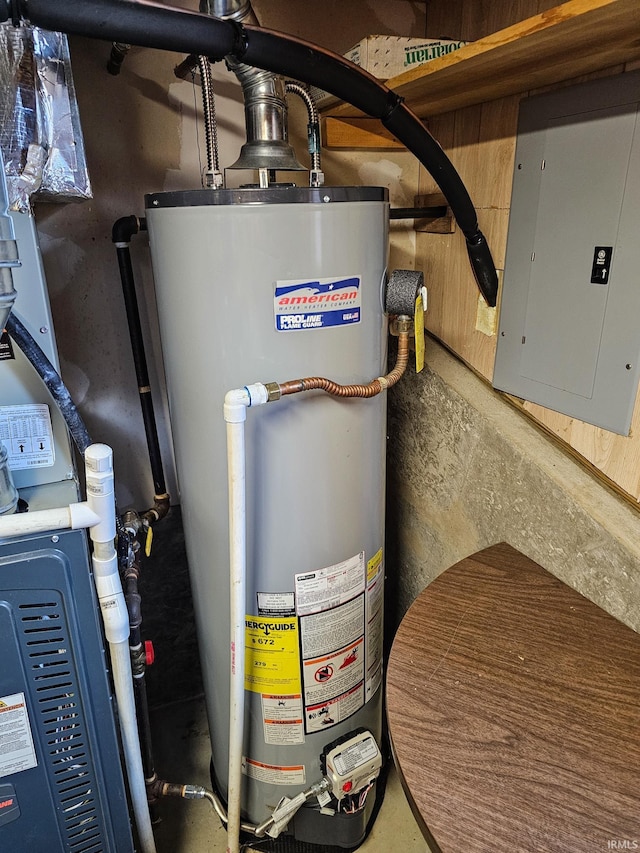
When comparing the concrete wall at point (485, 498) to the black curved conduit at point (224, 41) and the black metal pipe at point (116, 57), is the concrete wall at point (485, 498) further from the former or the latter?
the black metal pipe at point (116, 57)

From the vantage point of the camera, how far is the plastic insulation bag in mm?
856

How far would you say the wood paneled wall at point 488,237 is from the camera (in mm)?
1058

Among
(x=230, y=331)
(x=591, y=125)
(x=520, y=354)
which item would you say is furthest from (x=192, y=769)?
(x=591, y=125)

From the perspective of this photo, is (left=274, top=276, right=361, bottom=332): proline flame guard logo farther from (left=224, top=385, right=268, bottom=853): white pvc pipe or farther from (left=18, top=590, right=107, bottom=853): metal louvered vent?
(left=18, top=590, right=107, bottom=853): metal louvered vent

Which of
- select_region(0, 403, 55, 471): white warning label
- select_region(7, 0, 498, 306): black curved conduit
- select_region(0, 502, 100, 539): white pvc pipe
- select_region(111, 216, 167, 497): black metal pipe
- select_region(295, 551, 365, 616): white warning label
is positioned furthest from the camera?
select_region(111, 216, 167, 497): black metal pipe

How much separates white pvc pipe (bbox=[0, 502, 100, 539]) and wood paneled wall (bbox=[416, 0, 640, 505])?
89cm

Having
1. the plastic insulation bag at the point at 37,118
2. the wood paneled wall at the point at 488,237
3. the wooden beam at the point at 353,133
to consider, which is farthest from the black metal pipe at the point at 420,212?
the plastic insulation bag at the point at 37,118

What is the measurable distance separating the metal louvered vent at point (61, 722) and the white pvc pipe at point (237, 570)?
0.25 m

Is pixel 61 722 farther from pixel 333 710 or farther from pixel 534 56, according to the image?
pixel 534 56

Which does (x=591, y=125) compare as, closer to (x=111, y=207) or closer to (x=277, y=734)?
(x=111, y=207)

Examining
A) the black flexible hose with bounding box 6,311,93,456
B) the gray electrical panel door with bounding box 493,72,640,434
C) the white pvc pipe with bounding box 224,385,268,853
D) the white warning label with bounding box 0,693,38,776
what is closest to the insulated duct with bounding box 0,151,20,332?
the black flexible hose with bounding box 6,311,93,456

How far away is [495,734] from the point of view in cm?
71

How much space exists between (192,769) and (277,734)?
1.80 feet

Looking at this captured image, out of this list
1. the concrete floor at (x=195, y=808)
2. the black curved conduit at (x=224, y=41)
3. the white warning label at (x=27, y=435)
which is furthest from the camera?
the concrete floor at (x=195, y=808)
